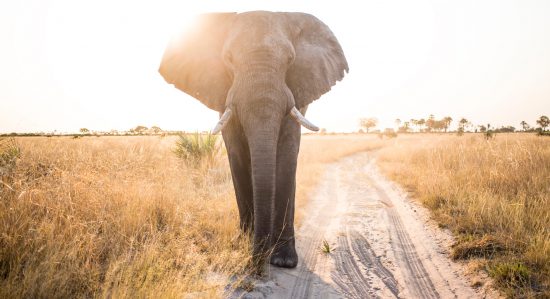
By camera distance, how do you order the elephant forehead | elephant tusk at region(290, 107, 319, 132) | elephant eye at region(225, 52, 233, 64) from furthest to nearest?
elephant eye at region(225, 52, 233, 64) → elephant tusk at region(290, 107, 319, 132) → the elephant forehead

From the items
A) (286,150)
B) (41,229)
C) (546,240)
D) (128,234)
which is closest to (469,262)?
(546,240)

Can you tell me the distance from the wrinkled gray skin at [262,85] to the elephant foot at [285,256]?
12 mm

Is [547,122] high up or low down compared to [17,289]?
up

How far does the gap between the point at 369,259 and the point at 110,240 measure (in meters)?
3.28

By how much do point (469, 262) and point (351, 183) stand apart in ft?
21.6

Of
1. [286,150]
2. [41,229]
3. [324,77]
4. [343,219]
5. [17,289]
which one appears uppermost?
[324,77]

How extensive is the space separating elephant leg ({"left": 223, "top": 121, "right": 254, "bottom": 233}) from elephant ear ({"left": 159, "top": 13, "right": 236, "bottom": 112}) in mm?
371

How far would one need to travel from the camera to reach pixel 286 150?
400cm

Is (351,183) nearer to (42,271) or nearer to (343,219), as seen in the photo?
(343,219)

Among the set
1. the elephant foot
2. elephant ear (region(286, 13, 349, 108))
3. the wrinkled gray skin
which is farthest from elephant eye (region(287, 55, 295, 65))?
Result: the elephant foot

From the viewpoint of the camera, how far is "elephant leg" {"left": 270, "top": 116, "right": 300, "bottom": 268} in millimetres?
3977

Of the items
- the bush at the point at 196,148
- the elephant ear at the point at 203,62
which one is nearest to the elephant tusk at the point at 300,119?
the elephant ear at the point at 203,62

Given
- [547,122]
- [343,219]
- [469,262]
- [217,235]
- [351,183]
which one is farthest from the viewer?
[547,122]

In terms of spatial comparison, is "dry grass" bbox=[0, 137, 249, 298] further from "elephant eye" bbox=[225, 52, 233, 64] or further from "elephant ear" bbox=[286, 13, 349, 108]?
"elephant eye" bbox=[225, 52, 233, 64]
